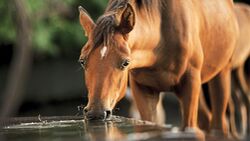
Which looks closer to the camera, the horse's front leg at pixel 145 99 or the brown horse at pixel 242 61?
the horse's front leg at pixel 145 99

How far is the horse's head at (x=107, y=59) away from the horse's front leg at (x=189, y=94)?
2.52 feet

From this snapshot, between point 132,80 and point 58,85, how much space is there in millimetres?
11536

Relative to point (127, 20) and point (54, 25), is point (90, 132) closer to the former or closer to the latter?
point (127, 20)

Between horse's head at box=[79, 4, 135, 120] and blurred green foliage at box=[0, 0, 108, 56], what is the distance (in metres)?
8.65

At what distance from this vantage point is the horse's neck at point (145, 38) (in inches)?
196

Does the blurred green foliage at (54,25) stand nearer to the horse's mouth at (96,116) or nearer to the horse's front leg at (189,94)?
the horse's front leg at (189,94)

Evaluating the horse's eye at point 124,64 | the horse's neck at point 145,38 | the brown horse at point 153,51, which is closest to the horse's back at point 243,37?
the brown horse at point 153,51

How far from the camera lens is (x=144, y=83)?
17.8 ft

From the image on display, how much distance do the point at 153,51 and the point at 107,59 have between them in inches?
29.4

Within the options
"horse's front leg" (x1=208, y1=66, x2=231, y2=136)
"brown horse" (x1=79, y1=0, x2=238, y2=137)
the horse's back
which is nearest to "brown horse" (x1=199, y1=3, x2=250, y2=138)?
the horse's back

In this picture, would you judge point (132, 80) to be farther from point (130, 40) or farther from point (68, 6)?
point (68, 6)

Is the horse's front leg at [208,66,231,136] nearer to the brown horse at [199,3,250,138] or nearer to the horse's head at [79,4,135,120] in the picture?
the brown horse at [199,3,250,138]

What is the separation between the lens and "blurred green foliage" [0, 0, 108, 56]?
1406 cm

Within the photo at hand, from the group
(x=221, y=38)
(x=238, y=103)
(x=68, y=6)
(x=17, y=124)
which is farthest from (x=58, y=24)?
(x=17, y=124)
